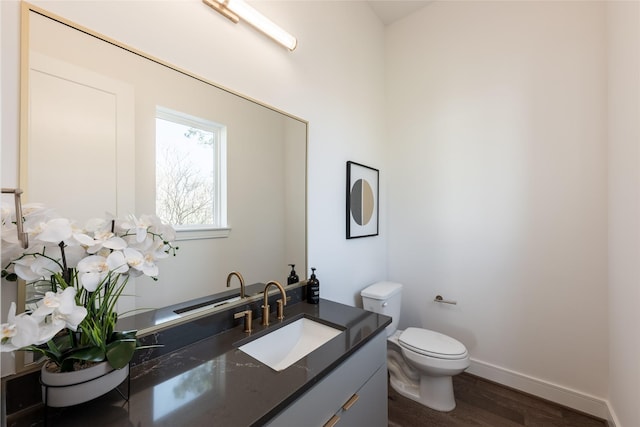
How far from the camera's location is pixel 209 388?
797 millimetres

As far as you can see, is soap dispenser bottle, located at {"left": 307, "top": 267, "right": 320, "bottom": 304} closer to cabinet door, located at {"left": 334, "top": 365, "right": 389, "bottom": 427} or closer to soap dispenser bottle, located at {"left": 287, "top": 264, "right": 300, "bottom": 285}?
soap dispenser bottle, located at {"left": 287, "top": 264, "right": 300, "bottom": 285}

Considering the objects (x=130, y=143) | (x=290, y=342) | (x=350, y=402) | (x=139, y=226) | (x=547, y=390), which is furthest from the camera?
(x=547, y=390)

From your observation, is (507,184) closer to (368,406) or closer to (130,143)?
(368,406)

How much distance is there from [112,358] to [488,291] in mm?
2301

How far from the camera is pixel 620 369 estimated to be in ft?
4.82

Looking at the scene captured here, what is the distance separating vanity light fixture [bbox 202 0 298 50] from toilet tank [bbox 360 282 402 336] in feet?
5.61

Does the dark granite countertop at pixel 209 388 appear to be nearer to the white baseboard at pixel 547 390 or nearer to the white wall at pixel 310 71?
the white wall at pixel 310 71

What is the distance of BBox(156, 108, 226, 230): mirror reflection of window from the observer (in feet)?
3.36

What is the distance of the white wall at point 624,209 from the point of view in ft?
4.10

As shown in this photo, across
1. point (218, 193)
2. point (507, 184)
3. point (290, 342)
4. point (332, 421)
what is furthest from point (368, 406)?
point (507, 184)

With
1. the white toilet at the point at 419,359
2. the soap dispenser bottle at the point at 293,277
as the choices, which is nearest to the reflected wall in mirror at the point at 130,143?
the soap dispenser bottle at the point at 293,277

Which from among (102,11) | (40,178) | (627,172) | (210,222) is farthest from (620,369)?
(102,11)

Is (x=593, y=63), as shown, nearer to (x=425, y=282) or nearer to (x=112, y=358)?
(x=425, y=282)

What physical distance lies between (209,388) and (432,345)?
4.90 ft
